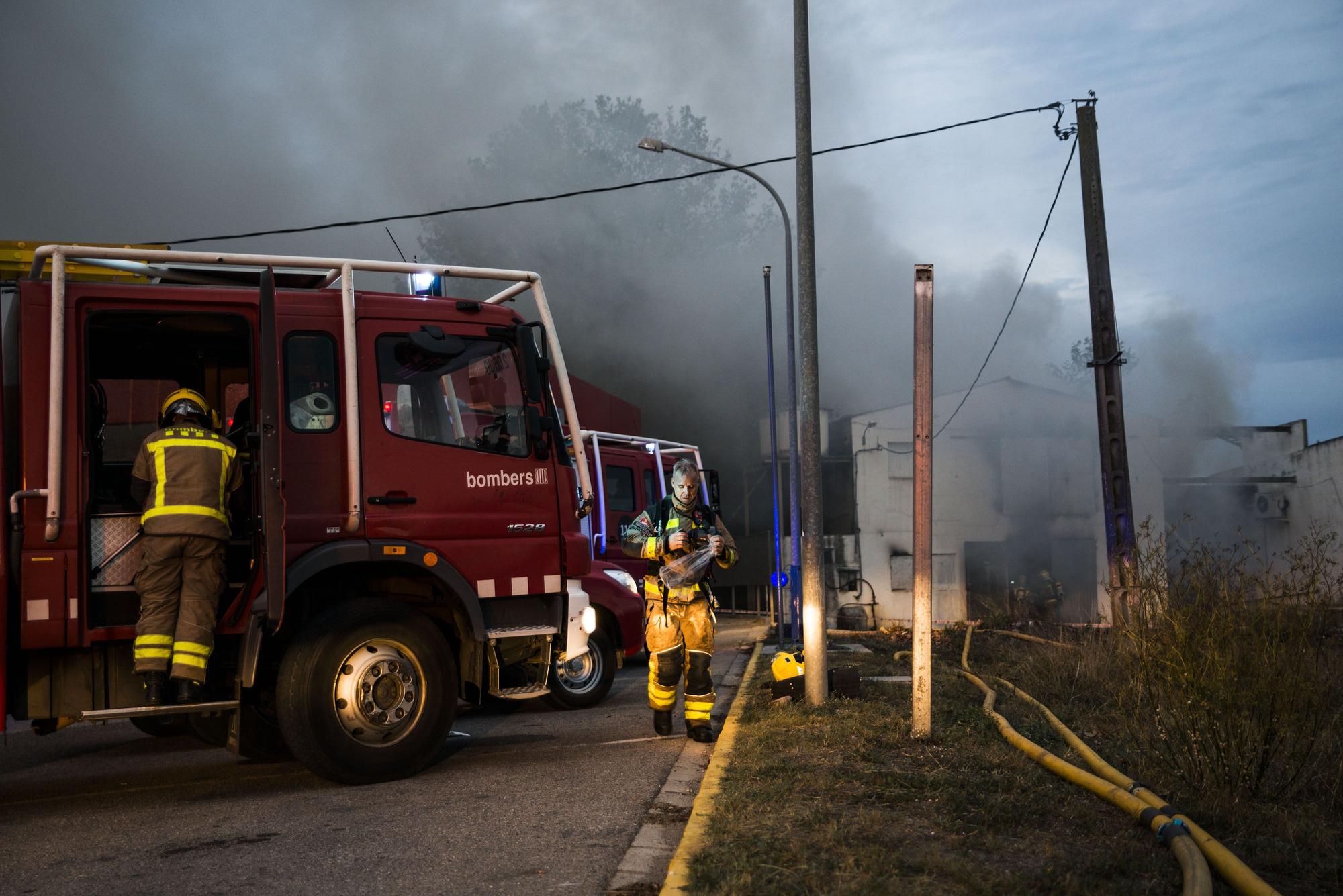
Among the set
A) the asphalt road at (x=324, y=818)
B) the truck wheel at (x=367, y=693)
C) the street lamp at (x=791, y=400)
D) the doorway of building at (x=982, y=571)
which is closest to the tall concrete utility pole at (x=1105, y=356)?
the street lamp at (x=791, y=400)

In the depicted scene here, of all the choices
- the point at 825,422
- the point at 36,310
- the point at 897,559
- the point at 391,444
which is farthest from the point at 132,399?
the point at 825,422

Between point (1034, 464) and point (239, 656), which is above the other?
point (1034, 464)

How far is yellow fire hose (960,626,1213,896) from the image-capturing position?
11.7 feet

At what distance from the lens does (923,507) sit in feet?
21.2

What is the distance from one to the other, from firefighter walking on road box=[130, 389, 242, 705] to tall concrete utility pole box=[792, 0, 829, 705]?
4.08 m

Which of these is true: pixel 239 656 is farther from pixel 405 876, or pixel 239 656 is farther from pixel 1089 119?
pixel 1089 119

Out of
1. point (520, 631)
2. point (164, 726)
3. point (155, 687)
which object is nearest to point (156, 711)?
point (155, 687)

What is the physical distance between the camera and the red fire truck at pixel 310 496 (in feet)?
17.9

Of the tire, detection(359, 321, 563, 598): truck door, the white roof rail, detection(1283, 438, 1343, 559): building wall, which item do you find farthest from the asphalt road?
detection(1283, 438, 1343, 559): building wall

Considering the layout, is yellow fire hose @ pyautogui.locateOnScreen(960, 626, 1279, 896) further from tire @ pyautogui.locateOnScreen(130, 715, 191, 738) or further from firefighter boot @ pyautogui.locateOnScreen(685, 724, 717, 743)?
tire @ pyautogui.locateOnScreen(130, 715, 191, 738)

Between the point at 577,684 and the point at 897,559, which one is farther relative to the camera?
the point at 897,559

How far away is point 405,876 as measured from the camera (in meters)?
4.21

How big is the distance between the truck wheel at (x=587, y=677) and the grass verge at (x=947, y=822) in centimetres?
232

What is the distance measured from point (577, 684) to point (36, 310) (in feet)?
16.1
